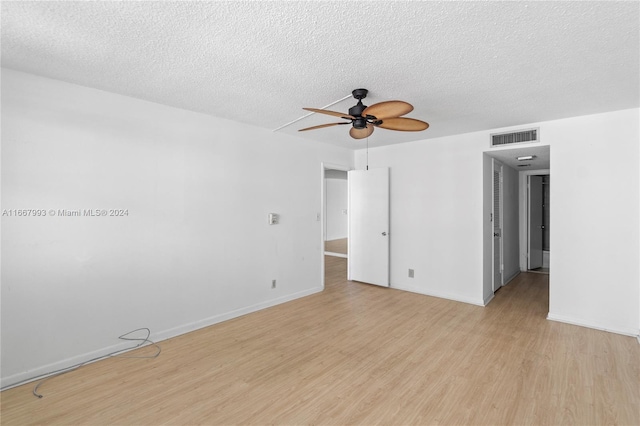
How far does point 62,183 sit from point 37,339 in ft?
4.33

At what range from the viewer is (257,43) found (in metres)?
2.02

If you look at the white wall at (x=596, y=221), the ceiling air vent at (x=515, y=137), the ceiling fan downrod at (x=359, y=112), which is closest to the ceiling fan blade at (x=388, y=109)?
the ceiling fan downrod at (x=359, y=112)

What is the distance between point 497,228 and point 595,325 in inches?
70.5

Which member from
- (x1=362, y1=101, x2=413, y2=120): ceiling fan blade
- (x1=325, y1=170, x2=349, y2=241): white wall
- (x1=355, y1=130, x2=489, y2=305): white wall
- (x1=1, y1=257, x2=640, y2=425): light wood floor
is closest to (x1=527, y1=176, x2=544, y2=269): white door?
(x1=355, y1=130, x2=489, y2=305): white wall

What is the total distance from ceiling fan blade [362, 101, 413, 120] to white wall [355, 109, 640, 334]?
8.65 ft

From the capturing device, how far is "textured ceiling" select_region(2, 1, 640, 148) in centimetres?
170

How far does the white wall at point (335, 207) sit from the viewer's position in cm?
1042

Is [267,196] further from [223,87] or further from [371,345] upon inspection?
[371,345]

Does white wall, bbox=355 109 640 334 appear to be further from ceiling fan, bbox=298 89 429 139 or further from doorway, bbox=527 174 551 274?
doorway, bbox=527 174 551 274

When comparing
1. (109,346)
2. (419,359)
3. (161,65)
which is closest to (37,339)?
(109,346)

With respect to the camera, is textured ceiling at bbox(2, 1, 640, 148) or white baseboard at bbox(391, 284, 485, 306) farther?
white baseboard at bbox(391, 284, 485, 306)

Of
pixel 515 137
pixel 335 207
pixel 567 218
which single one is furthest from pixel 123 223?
pixel 335 207

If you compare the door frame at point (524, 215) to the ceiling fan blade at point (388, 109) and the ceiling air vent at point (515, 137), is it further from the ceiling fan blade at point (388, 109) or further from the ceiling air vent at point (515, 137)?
Answer: the ceiling fan blade at point (388, 109)

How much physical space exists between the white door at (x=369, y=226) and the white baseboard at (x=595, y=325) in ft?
7.53
